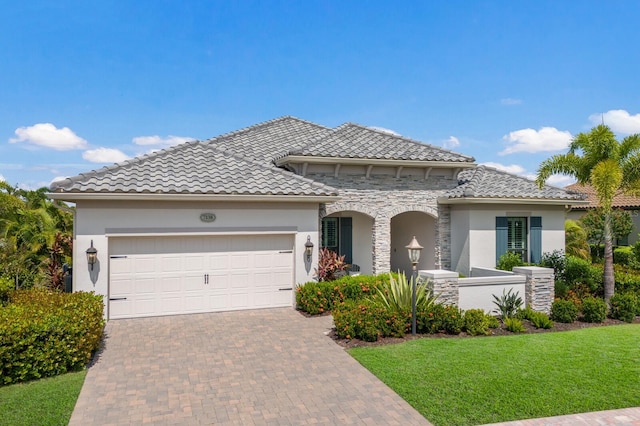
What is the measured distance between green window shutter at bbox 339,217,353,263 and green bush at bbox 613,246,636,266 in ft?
48.1

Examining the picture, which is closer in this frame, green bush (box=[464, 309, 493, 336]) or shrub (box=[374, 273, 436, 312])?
green bush (box=[464, 309, 493, 336])

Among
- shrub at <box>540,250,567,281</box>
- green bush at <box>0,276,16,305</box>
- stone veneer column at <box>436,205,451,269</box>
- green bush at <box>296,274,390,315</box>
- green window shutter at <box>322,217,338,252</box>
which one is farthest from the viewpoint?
green window shutter at <box>322,217,338,252</box>

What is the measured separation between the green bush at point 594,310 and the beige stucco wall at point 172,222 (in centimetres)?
775

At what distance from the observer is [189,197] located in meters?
12.2

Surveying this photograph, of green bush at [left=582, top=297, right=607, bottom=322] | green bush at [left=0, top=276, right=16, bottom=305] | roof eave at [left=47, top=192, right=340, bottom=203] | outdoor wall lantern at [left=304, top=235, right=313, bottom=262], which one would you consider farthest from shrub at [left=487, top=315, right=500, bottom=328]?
green bush at [left=0, top=276, right=16, bottom=305]

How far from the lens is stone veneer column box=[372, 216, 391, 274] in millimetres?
16500

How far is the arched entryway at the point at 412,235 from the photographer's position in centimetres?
1820

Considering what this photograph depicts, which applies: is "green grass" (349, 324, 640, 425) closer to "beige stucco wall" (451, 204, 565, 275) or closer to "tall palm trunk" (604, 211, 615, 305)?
"tall palm trunk" (604, 211, 615, 305)

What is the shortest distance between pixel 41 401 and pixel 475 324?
8851 mm

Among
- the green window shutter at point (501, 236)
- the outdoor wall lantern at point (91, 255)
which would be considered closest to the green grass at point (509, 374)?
the green window shutter at point (501, 236)

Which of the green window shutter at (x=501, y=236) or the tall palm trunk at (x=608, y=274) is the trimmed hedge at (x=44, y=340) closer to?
the green window shutter at (x=501, y=236)

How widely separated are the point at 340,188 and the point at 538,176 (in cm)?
681

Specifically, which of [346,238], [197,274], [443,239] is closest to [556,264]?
[443,239]

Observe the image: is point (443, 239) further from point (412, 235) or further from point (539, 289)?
point (539, 289)
